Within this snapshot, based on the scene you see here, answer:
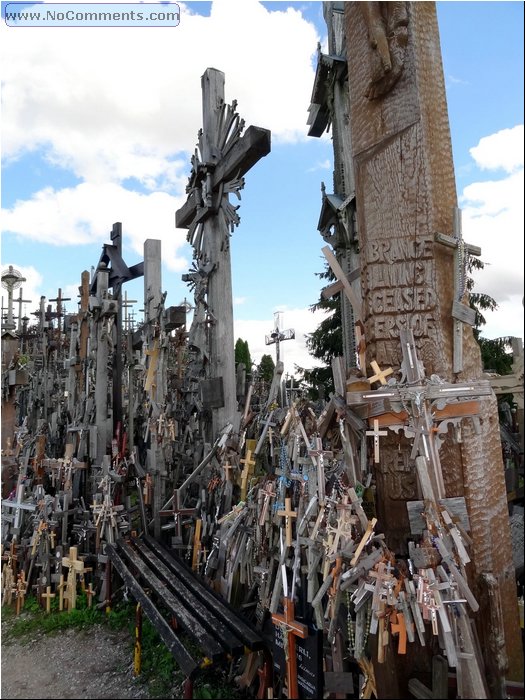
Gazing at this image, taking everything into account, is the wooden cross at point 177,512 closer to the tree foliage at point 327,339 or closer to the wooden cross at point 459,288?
the wooden cross at point 459,288

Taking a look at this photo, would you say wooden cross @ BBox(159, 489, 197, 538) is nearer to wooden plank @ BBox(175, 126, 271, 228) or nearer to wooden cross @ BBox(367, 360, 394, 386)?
wooden cross @ BBox(367, 360, 394, 386)

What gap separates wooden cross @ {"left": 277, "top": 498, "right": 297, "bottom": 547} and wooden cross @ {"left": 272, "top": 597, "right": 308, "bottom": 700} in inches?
16.1

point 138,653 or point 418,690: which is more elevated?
point 418,690

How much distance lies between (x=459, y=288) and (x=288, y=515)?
207 cm

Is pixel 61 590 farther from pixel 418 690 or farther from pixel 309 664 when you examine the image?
pixel 418 690

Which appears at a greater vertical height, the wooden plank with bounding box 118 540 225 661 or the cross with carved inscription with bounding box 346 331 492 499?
the cross with carved inscription with bounding box 346 331 492 499

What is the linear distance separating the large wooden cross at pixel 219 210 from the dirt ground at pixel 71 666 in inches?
94.0

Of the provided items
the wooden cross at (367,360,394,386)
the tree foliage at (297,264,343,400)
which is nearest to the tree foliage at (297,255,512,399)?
the tree foliage at (297,264,343,400)

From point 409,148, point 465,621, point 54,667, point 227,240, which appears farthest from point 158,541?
point 409,148

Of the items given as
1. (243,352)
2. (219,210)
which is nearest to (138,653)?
(219,210)

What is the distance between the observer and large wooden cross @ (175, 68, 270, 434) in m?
5.91

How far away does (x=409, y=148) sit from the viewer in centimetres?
384

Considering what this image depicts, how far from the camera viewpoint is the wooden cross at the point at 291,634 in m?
3.30

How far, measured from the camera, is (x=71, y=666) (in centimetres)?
461
